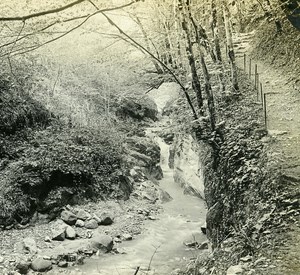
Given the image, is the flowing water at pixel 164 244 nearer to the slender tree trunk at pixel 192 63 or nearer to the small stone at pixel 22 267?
the small stone at pixel 22 267

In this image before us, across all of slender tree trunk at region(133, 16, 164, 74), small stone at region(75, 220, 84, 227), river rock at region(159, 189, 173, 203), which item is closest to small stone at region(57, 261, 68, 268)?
small stone at region(75, 220, 84, 227)

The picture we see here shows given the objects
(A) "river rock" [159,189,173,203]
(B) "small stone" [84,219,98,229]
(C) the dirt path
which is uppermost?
(C) the dirt path

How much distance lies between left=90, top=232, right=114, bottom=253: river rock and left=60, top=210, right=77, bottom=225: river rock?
0.92 m

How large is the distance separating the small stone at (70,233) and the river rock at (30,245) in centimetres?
74

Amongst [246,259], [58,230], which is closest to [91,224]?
[58,230]

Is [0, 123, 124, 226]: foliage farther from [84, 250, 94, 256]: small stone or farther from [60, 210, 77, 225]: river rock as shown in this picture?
[84, 250, 94, 256]: small stone

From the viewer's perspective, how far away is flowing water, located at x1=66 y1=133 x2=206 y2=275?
7.45m

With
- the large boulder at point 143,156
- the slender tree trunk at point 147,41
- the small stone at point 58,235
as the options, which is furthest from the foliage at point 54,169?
the slender tree trunk at point 147,41

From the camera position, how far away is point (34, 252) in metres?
7.74

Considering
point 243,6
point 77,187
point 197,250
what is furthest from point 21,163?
point 243,6

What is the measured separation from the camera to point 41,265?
722 centimetres

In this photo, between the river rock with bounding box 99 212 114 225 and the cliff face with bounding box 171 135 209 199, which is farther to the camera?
the cliff face with bounding box 171 135 209 199

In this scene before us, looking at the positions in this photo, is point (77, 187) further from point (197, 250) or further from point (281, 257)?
point (281, 257)

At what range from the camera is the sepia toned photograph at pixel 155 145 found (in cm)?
600
